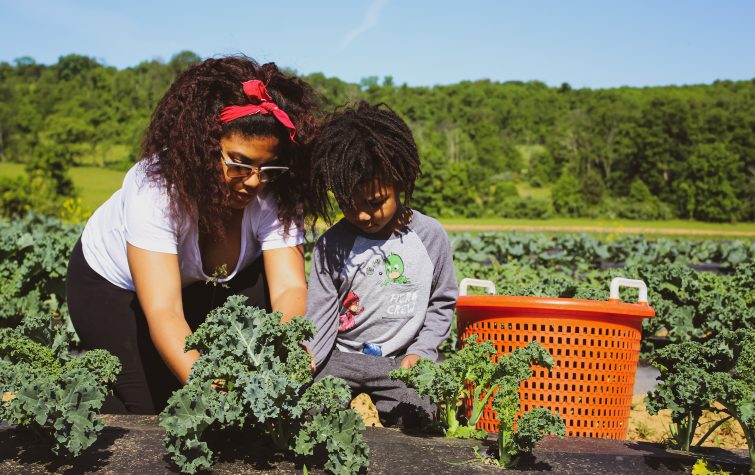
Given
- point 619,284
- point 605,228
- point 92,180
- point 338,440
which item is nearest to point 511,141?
point 92,180

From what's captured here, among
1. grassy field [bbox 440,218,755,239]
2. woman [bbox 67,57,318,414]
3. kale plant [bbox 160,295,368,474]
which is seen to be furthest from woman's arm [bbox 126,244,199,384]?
grassy field [bbox 440,218,755,239]

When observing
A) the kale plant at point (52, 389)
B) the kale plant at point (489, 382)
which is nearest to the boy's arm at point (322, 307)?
the kale plant at point (489, 382)

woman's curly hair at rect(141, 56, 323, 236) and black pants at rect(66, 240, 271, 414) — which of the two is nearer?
woman's curly hair at rect(141, 56, 323, 236)

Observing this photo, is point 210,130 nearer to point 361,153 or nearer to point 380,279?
point 361,153

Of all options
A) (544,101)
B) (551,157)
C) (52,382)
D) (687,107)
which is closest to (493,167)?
(551,157)

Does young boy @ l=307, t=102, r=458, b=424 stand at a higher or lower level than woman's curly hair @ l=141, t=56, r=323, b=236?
lower

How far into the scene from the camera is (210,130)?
2.73 meters

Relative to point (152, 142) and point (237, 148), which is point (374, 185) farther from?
point (152, 142)

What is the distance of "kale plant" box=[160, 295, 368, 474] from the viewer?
1.89 metres

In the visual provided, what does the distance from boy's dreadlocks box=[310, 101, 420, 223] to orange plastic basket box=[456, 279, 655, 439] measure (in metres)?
0.69

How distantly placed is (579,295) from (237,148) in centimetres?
163

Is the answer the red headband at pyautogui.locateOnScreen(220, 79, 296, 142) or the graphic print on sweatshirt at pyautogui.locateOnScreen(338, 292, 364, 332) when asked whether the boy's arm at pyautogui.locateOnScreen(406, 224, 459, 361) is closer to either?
the graphic print on sweatshirt at pyautogui.locateOnScreen(338, 292, 364, 332)

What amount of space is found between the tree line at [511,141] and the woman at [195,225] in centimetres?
1828

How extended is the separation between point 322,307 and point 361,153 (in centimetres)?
74
